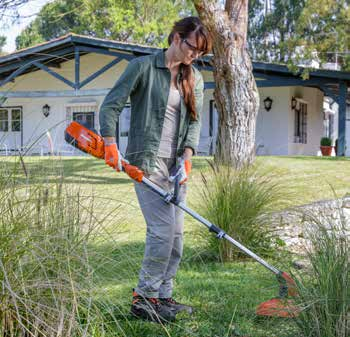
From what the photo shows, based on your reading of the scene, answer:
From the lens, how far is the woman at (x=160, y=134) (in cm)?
300

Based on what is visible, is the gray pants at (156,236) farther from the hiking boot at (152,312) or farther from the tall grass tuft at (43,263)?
the tall grass tuft at (43,263)

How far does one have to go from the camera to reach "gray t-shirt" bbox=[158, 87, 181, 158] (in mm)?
3150

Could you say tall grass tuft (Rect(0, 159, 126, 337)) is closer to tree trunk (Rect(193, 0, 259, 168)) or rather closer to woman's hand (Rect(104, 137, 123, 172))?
woman's hand (Rect(104, 137, 123, 172))

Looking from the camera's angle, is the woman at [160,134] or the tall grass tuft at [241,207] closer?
the woman at [160,134]

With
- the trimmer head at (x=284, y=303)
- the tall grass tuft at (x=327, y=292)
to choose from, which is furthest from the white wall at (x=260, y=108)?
the tall grass tuft at (x=327, y=292)

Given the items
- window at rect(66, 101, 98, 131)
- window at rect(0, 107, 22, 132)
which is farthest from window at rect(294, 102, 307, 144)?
window at rect(0, 107, 22, 132)

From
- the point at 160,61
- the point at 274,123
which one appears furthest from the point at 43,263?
the point at 274,123

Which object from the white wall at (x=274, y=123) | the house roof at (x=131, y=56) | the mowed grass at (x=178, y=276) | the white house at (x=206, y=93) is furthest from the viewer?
the white wall at (x=274, y=123)

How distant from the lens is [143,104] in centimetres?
311

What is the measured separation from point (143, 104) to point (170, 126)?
0.20 meters

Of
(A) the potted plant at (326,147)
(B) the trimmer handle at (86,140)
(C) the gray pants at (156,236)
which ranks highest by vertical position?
(B) the trimmer handle at (86,140)

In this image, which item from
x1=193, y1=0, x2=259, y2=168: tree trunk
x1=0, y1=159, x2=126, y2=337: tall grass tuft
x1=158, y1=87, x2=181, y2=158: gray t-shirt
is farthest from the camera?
x1=193, y1=0, x2=259, y2=168: tree trunk

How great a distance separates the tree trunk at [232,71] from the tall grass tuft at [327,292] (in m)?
5.64

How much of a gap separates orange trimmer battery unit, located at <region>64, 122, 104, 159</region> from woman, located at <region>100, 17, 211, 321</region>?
52mm
